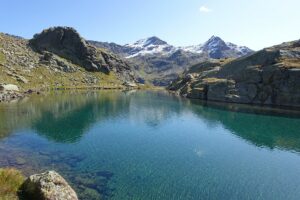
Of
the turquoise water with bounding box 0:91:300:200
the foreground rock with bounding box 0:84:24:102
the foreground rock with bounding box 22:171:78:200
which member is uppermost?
the foreground rock with bounding box 0:84:24:102

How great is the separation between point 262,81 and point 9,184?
5624 inches

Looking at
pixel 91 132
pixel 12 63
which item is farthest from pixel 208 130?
pixel 12 63

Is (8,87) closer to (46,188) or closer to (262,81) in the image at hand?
(262,81)

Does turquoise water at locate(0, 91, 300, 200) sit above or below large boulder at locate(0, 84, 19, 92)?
below

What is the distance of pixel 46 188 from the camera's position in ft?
87.7

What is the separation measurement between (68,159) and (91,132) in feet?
83.5

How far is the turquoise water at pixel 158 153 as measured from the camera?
39.5 m

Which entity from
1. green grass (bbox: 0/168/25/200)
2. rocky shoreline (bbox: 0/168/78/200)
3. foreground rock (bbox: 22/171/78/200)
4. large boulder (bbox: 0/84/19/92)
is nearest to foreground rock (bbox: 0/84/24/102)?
large boulder (bbox: 0/84/19/92)

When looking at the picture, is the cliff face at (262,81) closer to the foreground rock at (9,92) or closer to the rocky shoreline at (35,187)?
the foreground rock at (9,92)

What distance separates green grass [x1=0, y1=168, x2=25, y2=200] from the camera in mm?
25047

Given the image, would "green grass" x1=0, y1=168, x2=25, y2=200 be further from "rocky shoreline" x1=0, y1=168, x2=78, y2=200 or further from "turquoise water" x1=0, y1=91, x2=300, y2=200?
"turquoise water" x1=0, y1=91, x2=300, y2=200

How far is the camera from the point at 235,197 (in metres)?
37.1

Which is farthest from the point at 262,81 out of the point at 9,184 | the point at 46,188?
the point at 9,184

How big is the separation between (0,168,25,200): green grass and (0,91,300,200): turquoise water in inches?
A: 346
